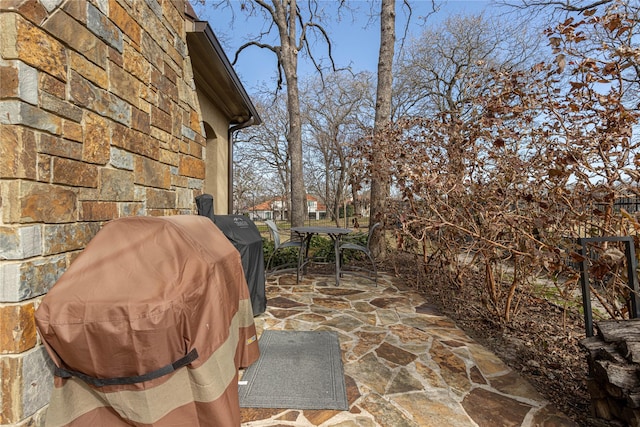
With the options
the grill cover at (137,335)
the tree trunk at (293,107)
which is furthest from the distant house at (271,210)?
the grill cover at (137,335)

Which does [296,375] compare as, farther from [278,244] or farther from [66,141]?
[278,244]

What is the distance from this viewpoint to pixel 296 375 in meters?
2.22

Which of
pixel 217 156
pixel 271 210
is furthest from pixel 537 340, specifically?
pixel 271 210

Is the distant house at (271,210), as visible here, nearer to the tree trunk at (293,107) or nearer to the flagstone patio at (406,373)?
the tree trunk at (293,107)

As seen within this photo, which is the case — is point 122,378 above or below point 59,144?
below

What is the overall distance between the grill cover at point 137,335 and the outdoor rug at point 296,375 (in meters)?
0.68

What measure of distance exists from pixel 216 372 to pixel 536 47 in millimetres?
14393

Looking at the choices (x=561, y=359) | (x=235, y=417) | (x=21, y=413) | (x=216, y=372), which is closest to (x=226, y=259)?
(x=216, y=372)

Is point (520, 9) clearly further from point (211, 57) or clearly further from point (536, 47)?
point (211, 57)

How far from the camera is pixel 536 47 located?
11.2 m

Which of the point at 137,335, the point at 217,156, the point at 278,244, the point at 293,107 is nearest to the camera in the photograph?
the point at 137,335

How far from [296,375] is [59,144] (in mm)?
1930

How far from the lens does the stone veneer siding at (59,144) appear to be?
113 cm

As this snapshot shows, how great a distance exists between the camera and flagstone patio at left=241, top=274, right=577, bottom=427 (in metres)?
1.78
